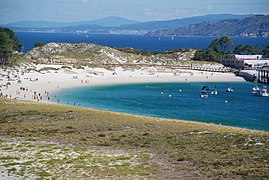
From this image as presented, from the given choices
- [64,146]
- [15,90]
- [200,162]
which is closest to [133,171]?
[200,162]

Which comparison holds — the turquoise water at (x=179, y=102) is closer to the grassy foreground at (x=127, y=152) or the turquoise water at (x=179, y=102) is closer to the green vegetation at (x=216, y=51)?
the grassy foreground at (x=127, y=152)

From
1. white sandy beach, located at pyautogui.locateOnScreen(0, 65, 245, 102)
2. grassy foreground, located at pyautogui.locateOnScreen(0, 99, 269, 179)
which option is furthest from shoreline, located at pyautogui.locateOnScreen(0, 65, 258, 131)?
grassy foreground, located at pyautogui.locateOnScreen(0, 99, 269, 179)

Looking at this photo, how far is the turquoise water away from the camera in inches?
2512

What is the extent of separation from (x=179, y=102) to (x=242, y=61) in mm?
58412

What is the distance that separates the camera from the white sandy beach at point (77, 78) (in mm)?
82863

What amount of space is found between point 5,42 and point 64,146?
286ft

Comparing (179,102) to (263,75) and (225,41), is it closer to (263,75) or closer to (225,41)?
(263,75)

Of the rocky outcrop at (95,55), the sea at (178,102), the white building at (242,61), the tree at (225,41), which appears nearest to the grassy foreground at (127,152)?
the sea at (178,102)

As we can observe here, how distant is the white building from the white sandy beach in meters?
10.6

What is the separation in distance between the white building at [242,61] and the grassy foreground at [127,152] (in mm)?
95156

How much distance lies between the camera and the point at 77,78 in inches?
4080

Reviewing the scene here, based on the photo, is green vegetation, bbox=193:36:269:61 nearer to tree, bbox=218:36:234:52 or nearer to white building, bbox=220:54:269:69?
tree, bbox=218:36:234:52

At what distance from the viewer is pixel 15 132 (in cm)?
3500

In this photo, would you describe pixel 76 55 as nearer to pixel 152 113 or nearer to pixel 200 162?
pixel 152 113
